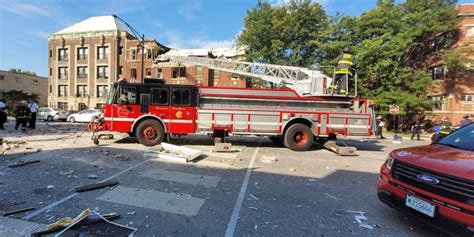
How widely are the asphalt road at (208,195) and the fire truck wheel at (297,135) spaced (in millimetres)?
2001

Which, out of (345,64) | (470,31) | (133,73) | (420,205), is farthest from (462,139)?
(133,73)

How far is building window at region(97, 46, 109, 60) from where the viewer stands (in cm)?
4228

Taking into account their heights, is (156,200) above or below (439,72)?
below

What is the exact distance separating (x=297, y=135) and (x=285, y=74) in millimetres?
7748

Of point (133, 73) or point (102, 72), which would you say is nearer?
point (133, 73)

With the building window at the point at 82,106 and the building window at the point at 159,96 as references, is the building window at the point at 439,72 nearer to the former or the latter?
the building window at the point at 159,96

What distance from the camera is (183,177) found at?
5746 millimetres

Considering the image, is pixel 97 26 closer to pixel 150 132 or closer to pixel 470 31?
pixel 150 132

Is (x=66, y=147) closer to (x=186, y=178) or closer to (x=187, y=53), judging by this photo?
(x=186, y=178)

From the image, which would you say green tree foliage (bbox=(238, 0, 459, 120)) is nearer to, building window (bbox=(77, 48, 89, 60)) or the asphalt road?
the asphalt road

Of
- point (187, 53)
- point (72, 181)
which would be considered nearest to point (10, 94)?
point (187, 53)

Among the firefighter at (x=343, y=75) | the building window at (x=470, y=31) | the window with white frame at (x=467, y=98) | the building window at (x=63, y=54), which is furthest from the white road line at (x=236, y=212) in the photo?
the building window at (x=63, y=54)

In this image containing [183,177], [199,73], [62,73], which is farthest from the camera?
[62,73]

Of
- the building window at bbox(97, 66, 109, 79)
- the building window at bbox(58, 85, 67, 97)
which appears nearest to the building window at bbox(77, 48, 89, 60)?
the building window at bbox(97, 66, 109, 79)
